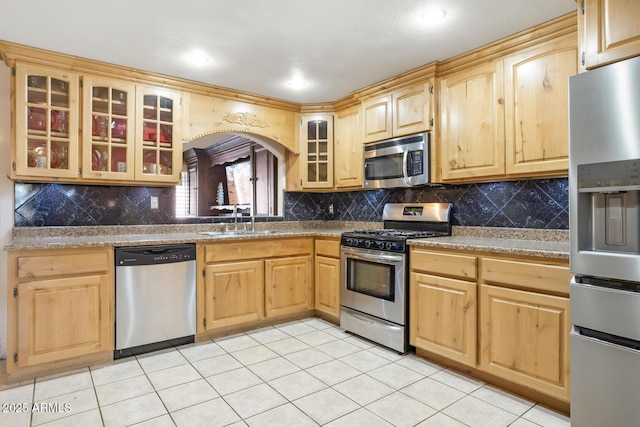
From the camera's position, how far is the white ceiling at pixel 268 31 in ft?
7.00

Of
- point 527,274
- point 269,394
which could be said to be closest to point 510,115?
point 527,274

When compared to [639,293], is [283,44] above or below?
above

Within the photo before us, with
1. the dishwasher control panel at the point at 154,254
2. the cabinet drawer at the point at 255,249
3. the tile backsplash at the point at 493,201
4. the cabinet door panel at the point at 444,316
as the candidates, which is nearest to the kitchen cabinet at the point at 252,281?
the cabinet drawer at the point at 255,249

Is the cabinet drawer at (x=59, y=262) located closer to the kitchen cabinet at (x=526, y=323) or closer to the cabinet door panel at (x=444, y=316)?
the cabinet door panel at (x=444, y=316)

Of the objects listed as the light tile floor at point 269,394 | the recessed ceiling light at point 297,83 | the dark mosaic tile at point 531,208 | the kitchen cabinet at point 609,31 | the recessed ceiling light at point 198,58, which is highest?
the recessed ceiling light at point 297,83

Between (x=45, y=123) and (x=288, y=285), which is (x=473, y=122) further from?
(x=45, y=123)

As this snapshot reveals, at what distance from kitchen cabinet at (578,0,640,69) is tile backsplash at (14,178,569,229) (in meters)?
0.93

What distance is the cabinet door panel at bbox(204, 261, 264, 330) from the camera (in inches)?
124

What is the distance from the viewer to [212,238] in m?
3.12

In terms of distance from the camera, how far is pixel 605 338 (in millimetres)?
1679

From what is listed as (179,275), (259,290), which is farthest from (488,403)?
(179,275)

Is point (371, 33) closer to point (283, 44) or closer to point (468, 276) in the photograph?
point (283, 44)

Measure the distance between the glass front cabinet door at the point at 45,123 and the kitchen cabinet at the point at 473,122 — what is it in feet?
9.69

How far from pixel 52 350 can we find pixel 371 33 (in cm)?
307
